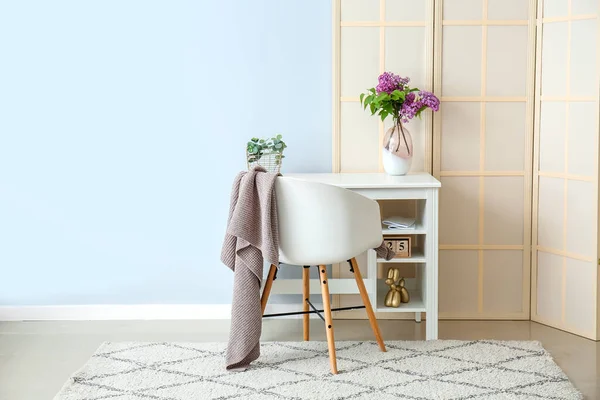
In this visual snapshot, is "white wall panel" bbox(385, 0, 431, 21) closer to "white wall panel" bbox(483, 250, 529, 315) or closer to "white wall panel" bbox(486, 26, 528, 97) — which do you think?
"white wall panel" bbox(486, 26, 528, 97)

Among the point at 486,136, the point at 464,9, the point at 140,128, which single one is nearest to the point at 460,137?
the point at 486,136

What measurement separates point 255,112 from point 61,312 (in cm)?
136

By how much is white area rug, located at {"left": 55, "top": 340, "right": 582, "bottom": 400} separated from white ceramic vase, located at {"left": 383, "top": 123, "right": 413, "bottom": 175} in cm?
78

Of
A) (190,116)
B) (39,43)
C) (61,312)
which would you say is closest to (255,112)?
(190,116)

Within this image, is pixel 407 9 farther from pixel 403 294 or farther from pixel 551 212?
pixel 403 294

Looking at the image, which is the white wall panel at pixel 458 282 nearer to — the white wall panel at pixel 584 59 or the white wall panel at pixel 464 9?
the white wall panel at pixel 584 59

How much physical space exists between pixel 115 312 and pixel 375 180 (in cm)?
144

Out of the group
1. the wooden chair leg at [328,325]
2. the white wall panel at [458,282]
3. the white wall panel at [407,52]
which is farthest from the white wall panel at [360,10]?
the wooden chair leg at [328,325]

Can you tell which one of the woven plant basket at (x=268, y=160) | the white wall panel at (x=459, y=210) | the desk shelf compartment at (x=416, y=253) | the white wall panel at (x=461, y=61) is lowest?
the desk shelf compartment at (x=416, y=253)

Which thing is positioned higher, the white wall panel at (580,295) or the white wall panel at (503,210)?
the white wall panel at (503,210)

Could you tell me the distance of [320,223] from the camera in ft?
10.5

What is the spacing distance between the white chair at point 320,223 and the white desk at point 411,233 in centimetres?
34

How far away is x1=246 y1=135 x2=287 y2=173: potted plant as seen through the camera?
373 cm

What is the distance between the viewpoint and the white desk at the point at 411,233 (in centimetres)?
360
